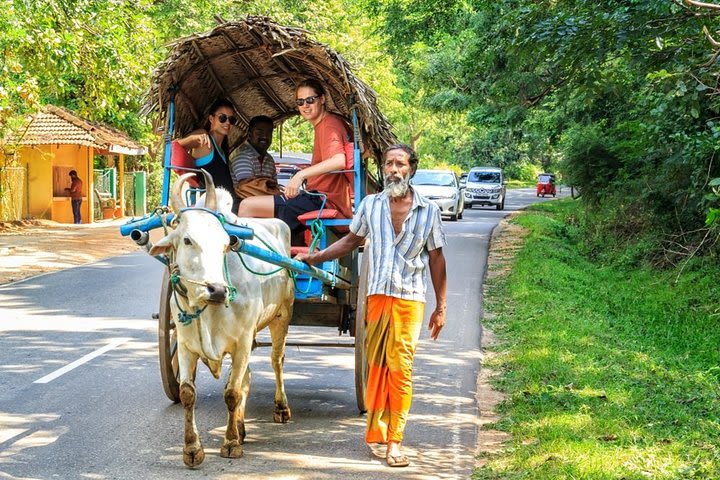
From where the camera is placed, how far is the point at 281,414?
7371 mm

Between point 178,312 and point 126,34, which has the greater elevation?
point 126,34

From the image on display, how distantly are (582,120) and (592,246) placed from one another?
4.59 meters

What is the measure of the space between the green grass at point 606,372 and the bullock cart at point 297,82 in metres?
1.55

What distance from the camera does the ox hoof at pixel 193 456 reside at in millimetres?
6094

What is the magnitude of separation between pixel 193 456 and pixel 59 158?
86.6 ft

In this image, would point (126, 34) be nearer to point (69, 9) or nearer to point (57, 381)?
point (69, 9)

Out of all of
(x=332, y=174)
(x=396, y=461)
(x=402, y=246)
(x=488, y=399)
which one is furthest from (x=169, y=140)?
(x=488, y=399)

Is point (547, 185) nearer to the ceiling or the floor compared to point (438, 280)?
nearer to the ceiling

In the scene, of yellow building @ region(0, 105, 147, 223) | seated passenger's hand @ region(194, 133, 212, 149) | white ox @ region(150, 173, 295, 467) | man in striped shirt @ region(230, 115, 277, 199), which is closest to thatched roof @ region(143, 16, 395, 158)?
seated passenger's hand @ region(194, 133, 212, 149)

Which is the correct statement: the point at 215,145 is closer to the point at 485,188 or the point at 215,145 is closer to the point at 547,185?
the point at 485,188

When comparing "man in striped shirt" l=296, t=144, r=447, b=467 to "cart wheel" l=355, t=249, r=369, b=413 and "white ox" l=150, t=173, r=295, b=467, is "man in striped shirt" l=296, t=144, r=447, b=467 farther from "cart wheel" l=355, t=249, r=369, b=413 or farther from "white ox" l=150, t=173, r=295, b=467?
"white ox" l=150, t=173, r=295, b=467

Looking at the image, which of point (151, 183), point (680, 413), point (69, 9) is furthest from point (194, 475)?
point (151, 183)

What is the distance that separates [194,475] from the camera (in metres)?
5.96

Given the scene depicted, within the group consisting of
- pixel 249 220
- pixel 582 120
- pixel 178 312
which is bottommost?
pixel 178 312
